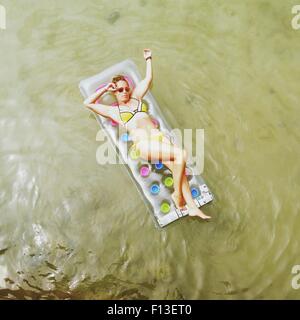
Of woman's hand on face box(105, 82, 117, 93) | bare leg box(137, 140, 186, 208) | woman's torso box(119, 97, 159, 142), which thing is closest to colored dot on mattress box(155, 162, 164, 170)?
bare leg box(137, 140, 186, 208)

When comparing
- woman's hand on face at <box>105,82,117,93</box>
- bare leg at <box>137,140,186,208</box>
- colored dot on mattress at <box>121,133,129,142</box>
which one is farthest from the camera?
colored dot on mattress at <box>121,133,129,142</box>

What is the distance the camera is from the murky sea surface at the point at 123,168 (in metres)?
2.70

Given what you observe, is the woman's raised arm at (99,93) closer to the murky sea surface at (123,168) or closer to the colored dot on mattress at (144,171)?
the murky sea surface at (123,168)

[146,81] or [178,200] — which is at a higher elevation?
[146,81]

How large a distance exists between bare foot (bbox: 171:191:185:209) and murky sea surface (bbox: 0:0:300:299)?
143mm

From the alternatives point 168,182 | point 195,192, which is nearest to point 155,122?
point 168,182

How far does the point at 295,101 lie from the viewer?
2998mm

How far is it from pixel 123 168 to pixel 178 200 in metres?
0.45

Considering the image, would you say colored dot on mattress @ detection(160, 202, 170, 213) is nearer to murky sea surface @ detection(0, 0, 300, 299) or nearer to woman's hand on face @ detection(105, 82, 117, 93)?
murky sea surface @ detection(0, 0, 300, 299)

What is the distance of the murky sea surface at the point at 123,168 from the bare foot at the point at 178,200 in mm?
143

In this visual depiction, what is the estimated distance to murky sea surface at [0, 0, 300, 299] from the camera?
2.70 m

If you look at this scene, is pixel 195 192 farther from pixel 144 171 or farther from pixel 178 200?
pixel 144 171

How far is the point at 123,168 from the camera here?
9.37 ft

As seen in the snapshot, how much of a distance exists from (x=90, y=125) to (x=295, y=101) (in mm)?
1419
